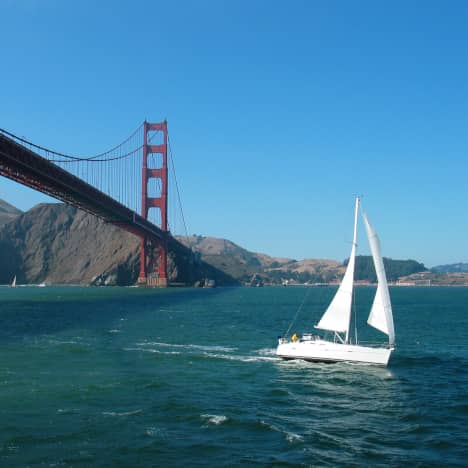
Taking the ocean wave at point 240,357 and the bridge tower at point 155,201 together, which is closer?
the ocean wave at point 240,357

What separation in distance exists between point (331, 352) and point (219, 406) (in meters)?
8.71

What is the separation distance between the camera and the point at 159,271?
121188 mm

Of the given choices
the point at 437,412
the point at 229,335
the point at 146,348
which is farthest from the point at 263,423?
the point at 229,335

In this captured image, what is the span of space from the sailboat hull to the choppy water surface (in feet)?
1.41

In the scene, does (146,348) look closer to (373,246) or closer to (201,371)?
(201,371)

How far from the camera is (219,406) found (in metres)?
16.6

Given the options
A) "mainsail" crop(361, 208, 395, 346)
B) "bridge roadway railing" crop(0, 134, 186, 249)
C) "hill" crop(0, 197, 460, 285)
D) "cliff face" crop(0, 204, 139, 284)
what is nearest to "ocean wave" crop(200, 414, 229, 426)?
"mainsail" crop(361, 208, 395, 346)

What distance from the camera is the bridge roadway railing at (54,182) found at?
146ft

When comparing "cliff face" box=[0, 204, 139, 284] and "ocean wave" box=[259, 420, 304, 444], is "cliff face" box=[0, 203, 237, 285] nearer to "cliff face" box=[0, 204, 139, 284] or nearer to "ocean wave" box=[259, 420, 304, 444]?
"cliff face" box=[0, 204, 139, 284]

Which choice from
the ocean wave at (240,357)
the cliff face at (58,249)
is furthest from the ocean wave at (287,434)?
the cliff face at (58,249)

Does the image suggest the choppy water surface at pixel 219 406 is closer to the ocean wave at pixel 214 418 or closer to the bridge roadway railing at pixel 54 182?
the ocean wave at pixel 214 418

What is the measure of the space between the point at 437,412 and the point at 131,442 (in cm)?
950

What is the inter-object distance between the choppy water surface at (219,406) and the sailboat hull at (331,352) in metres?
0.43

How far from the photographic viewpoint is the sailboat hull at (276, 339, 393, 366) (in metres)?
23.4
